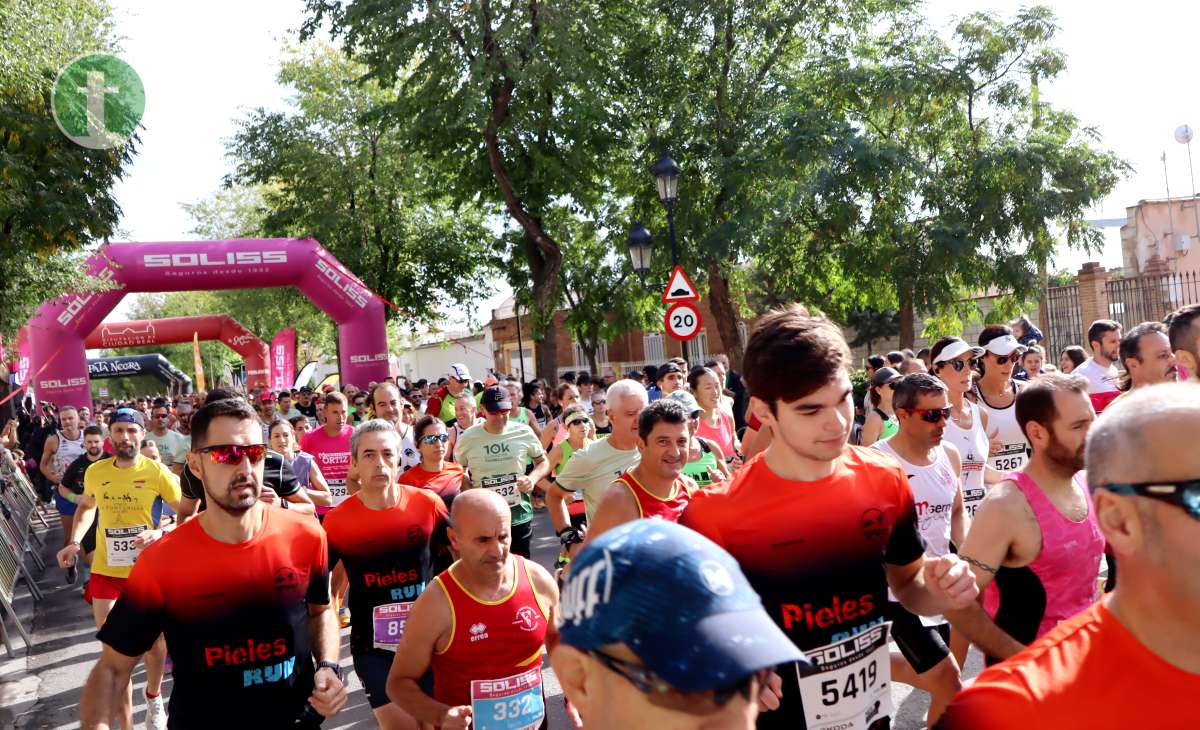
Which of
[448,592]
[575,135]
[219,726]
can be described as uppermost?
[575,135]

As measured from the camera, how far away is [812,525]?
3.20 m

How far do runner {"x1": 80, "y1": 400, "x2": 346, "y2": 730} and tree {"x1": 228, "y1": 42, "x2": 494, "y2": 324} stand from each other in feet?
98.6

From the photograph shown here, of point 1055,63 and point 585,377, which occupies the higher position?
point 1055,63

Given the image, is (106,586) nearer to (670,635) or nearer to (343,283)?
(670,635)

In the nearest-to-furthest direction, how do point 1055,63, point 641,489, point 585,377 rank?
point 641,489, point 585,377, point 1055,63

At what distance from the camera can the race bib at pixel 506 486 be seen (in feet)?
27.7

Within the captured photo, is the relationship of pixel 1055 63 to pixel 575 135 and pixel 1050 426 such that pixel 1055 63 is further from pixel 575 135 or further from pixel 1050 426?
pixel 1050 426

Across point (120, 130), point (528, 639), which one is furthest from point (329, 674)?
point (120, 130)

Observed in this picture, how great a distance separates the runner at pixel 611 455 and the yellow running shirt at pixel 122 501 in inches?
119

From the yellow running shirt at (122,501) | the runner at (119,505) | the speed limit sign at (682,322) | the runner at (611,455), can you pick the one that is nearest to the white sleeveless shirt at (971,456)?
the runner at (611,455)

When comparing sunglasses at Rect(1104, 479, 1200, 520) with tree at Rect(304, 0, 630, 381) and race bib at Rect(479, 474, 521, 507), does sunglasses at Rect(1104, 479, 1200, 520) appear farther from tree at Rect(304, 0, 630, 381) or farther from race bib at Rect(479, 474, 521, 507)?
tree at Rect(304, 0, 630, 381)

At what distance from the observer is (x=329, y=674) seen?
3.80 m

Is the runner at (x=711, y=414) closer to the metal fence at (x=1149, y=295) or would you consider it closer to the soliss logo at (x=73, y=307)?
the metal fence at (x=1149, y=295)

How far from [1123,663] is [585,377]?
14848 mm
